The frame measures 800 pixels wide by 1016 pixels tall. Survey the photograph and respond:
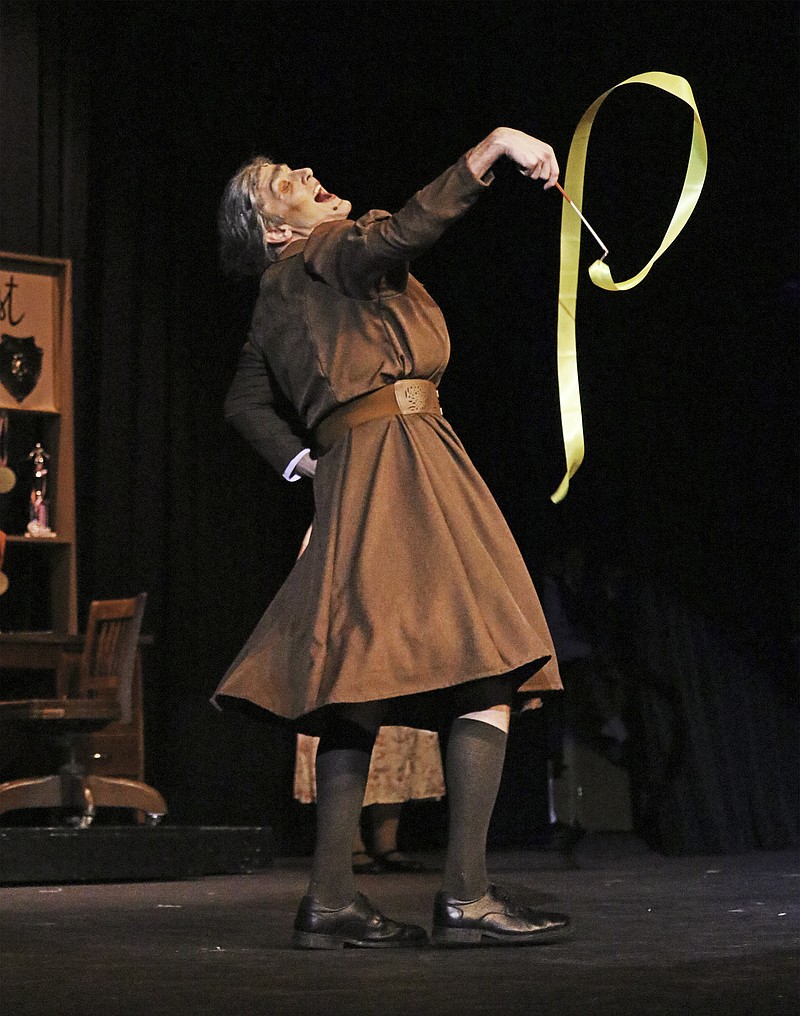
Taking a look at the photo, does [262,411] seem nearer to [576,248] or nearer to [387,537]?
[387,537]

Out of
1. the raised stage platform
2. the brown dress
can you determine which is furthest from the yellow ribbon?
the raised stage platform

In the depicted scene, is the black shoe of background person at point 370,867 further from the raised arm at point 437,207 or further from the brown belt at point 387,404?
the raised arm at point 437,207

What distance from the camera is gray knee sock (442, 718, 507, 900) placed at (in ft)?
7.59

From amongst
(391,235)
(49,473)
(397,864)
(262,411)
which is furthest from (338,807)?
(49,473)

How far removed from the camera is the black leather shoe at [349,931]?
231cm

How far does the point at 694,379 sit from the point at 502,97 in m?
1.24

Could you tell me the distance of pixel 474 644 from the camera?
228cm

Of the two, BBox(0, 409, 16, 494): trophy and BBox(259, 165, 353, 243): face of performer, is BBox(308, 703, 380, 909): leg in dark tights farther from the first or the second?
BBox(0, 409, 16, 494): trophy

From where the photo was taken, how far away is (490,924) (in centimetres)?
230

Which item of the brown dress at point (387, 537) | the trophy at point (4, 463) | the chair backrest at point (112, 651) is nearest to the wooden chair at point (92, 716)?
the chair backrest at point (112, 651)

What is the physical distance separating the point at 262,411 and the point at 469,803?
81cm

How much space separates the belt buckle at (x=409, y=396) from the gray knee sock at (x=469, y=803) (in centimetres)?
49

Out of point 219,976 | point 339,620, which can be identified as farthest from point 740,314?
point 219,976

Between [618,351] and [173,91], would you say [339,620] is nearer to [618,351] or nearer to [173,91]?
[618,351]
